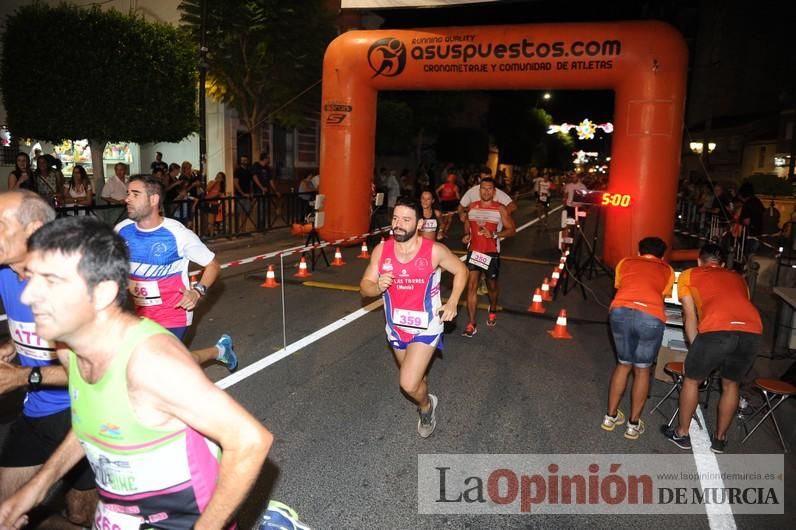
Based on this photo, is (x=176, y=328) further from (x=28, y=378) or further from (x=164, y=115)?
(x=164, y=115)

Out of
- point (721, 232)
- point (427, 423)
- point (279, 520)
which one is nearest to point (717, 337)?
point (427, 423)

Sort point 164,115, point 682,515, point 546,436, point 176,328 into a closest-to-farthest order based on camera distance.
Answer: point 682,515, point 176,328, point 546,436, point 164,115

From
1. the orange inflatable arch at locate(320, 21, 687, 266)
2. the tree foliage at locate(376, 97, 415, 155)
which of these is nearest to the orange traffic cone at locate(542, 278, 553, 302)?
the orange inflatable arch at locate(320, 21, 687, 266)

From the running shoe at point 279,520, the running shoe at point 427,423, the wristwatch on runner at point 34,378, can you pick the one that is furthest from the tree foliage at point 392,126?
the running shoe at point 279,520

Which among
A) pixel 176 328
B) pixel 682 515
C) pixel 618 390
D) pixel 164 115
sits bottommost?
pixel 682 515

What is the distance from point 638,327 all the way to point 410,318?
1.93m

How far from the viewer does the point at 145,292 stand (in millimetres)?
4590

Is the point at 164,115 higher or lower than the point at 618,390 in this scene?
higher

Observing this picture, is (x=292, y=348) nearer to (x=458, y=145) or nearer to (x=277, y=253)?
(x=277, y=253)

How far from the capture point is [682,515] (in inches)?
155

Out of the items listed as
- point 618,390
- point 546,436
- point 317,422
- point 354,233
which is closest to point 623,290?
point 618,390

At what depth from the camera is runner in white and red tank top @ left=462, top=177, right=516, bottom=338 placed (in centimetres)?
812

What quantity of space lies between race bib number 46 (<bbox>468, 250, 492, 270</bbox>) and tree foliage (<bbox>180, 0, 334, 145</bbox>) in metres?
12.3

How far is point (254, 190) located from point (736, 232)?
483 inches
